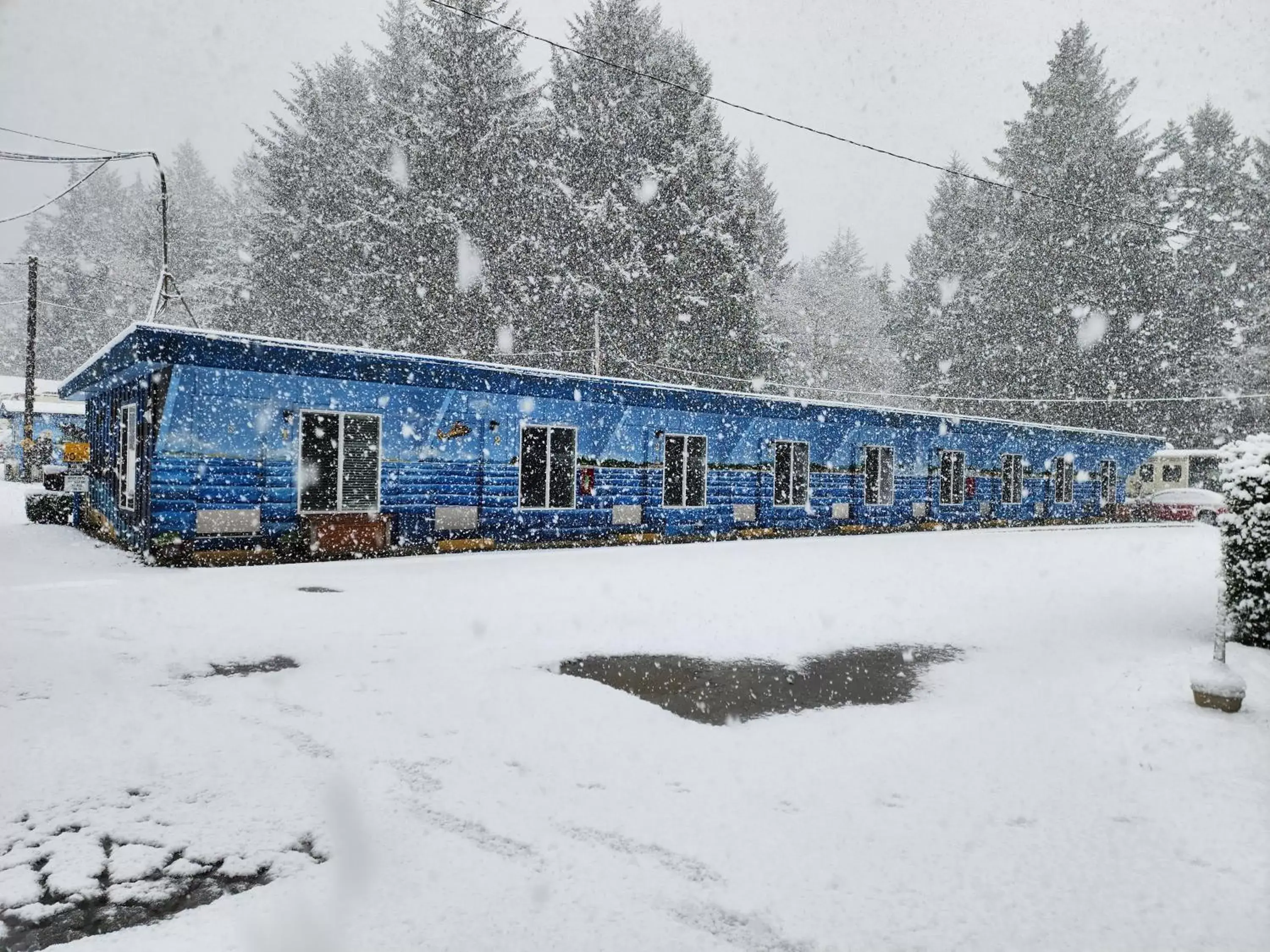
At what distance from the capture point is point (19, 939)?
284 cm

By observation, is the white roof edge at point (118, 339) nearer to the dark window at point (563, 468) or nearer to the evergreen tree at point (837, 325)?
the dark window at point (563, 468)


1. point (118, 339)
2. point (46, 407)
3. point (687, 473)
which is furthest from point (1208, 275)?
point (46, 407)

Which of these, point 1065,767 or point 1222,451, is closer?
point 1065,767

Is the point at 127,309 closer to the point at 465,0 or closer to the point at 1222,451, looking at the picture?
the point at 465,0

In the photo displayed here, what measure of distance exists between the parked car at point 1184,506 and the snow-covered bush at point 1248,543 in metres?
29.0

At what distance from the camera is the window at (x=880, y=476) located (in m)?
23.0

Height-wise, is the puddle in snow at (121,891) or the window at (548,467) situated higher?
the window at (548,467)

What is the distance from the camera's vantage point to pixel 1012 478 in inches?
1064

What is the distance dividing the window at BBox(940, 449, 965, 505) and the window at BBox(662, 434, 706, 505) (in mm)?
9897

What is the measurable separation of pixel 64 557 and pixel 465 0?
3070cm

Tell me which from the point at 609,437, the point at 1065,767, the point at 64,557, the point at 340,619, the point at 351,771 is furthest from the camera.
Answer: the point at 609,437

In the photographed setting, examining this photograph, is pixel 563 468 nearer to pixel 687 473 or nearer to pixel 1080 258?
pixel 687 473

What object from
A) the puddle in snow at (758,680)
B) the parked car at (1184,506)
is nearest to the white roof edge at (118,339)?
the puddle in snow at (758,680)

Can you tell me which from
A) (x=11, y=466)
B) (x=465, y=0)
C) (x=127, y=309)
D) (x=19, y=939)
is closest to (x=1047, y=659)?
(x=19, y=939)
